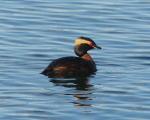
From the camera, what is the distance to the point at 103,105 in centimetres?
1759

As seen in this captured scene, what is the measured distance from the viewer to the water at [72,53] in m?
17.3

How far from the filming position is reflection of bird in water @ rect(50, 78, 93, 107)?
18.0 m

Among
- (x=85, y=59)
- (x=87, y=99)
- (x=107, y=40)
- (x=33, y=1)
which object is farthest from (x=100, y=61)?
(x=33, y=1)

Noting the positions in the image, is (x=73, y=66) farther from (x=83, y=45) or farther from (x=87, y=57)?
(x=83, y=45)

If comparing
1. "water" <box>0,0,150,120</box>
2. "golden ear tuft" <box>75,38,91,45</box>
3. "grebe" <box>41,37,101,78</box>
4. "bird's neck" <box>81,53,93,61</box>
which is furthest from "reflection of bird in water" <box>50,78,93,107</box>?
"golden ear tuft" <box>75,38,91,45</box>

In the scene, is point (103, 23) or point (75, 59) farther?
point (103, 23)

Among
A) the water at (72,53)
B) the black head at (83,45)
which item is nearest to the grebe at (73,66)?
the black head at (83,45)

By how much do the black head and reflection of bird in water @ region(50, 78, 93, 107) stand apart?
1.81 meters

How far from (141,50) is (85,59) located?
209 centimetres

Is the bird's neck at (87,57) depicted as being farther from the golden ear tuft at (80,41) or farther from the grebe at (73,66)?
the golden ear tuft at (80,41)

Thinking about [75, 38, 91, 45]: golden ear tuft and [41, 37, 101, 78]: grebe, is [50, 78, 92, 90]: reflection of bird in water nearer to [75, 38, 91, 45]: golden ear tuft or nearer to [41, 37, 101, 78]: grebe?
[41, 37, 101, 78]: grebe

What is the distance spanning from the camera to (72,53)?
77.5ft

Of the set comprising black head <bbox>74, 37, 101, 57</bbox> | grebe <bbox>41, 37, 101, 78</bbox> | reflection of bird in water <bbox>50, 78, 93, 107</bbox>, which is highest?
black head <bbox>74, 37, 101, 57</bbox>

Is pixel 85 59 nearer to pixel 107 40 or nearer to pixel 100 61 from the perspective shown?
pixel 100 61
